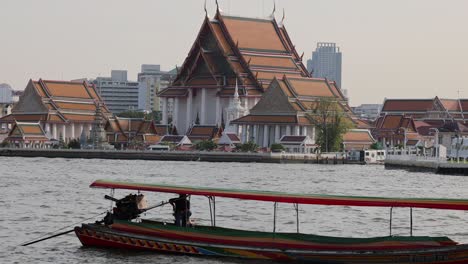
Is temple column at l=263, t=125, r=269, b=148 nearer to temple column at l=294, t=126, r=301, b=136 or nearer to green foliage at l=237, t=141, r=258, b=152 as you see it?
temple column at l=294, t=126, r=301, b=136

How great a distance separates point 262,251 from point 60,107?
120115 millimetres

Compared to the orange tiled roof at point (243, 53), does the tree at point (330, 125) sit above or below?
below

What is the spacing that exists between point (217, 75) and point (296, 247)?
108418mm

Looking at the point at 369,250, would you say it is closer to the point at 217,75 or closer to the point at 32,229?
the point at 32,229

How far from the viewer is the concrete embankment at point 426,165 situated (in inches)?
3265

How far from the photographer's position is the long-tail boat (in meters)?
27.6

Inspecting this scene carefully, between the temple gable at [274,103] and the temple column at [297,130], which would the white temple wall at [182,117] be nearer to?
the temple gable at [274,103]

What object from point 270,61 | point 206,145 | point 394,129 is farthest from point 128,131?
point 394,129

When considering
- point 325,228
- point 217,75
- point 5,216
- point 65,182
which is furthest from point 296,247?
point 217,75

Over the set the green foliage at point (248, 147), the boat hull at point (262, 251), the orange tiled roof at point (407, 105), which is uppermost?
the orange tiled roof at point (407, 105)

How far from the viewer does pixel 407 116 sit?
148m

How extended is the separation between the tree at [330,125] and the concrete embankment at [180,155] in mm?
4169

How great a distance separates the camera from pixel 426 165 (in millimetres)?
90438

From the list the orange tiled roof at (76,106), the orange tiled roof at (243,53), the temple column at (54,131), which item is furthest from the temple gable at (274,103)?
the temple column at (54,131)
